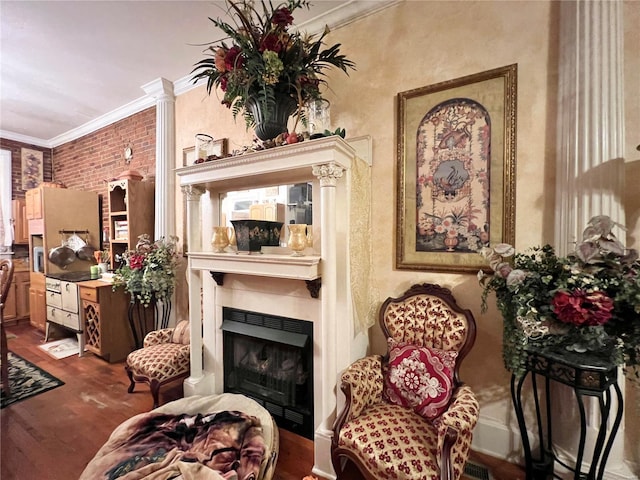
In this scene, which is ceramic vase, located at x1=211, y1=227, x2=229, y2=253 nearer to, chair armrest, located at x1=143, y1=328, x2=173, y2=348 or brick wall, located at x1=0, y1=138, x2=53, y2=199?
chair armrest, located at x1=143, y1=328, x2=173, y2=348

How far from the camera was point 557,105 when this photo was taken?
1.53 meters

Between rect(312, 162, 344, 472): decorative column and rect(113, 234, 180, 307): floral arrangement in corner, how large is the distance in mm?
2141

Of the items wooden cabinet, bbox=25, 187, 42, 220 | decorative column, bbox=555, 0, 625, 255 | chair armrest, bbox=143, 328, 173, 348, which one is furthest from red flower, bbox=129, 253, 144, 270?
decorative column, bbox=555, 0, 625, 255

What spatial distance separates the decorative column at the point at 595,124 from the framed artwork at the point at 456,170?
0.27 m

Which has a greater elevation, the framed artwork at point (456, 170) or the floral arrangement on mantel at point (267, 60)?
the floral arrangement on mantel at point (267, 60)

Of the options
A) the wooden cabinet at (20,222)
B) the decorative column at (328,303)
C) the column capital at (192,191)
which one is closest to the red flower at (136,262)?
the column capital at (192,191)

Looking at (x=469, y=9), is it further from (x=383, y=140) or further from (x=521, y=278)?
(x=521, y=278)

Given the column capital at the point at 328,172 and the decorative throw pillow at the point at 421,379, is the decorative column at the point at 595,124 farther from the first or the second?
the column capital at the point at 328,172

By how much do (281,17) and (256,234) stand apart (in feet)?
4.26

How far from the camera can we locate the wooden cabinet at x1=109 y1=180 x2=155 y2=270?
10.8ft

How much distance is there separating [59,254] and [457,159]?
5.04 meters

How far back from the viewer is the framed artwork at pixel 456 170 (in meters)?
1.66

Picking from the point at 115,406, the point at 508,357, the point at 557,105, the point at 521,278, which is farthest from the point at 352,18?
the point at 115,406

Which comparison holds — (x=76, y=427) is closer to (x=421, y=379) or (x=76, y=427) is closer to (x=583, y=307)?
(x=421, y=379)
